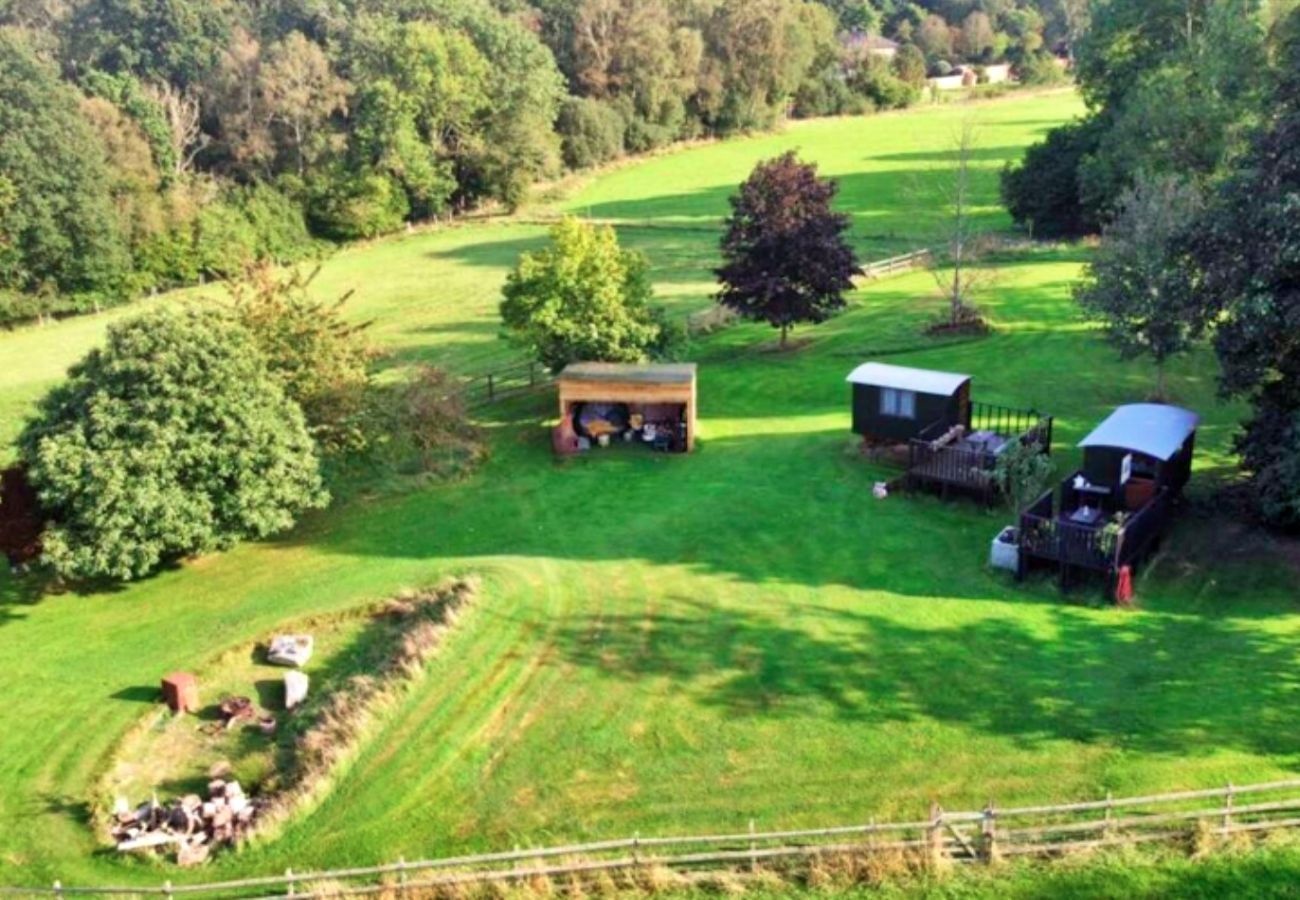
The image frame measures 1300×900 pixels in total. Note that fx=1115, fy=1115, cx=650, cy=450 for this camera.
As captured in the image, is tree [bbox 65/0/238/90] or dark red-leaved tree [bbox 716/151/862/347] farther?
tree [bbox 65/0/238/90]

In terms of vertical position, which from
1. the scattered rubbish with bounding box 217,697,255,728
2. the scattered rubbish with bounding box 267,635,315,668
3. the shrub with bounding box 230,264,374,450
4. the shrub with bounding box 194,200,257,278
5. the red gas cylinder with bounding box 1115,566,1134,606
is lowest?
the scattered rubbish with bounding box 217,697,255,728

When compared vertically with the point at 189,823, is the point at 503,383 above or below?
above

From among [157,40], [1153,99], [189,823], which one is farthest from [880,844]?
[157,40]

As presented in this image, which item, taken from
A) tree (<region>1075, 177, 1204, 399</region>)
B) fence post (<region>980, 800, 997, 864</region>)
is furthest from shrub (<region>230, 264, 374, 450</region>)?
tree (<region>1075, 177, 1204, 399</region>)

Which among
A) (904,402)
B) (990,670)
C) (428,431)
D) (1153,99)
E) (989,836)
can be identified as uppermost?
(1153,99)

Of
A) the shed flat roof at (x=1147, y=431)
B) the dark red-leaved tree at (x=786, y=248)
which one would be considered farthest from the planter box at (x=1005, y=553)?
the dark red-leaved tree at (x=786, y=248)

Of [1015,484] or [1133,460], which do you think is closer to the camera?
[1133,460]

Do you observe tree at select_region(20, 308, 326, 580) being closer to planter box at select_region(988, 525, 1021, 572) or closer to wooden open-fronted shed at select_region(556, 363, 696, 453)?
wooden open-fronted shed at select_region(556, 363, 696, 453)

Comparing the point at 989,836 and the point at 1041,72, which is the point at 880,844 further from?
the point at 1041,72
